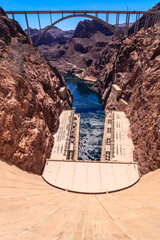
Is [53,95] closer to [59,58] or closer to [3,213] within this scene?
[3,213]

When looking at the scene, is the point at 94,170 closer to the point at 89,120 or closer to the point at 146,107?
the point at 146,107

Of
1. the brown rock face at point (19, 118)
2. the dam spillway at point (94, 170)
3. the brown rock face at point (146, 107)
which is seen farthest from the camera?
the brown rock face at point (146, 107)

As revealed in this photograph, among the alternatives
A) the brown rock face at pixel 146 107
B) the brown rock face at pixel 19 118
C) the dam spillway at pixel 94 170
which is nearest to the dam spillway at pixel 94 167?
the dam spillway at pixel 94 170

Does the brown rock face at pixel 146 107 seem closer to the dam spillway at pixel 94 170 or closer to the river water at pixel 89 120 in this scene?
the dam spillway at pixel 94 170

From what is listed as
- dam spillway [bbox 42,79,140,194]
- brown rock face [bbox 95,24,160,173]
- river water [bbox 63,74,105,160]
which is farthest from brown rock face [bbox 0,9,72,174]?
brown rock face [bbox 95,24,160,173]

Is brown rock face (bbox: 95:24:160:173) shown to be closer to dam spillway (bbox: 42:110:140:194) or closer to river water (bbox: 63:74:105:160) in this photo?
dam spillway (bbox: 42:110:140:194)

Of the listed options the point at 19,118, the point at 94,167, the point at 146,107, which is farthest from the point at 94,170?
the point at 146,107

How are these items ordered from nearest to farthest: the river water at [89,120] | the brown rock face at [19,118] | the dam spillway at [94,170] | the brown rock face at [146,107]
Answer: the brown rock face at [19,118], the dam spillway at [94,170], the brown rock face at [146,107], the river water at [89,120]

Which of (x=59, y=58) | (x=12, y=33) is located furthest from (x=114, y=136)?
(x=59, y=58)
